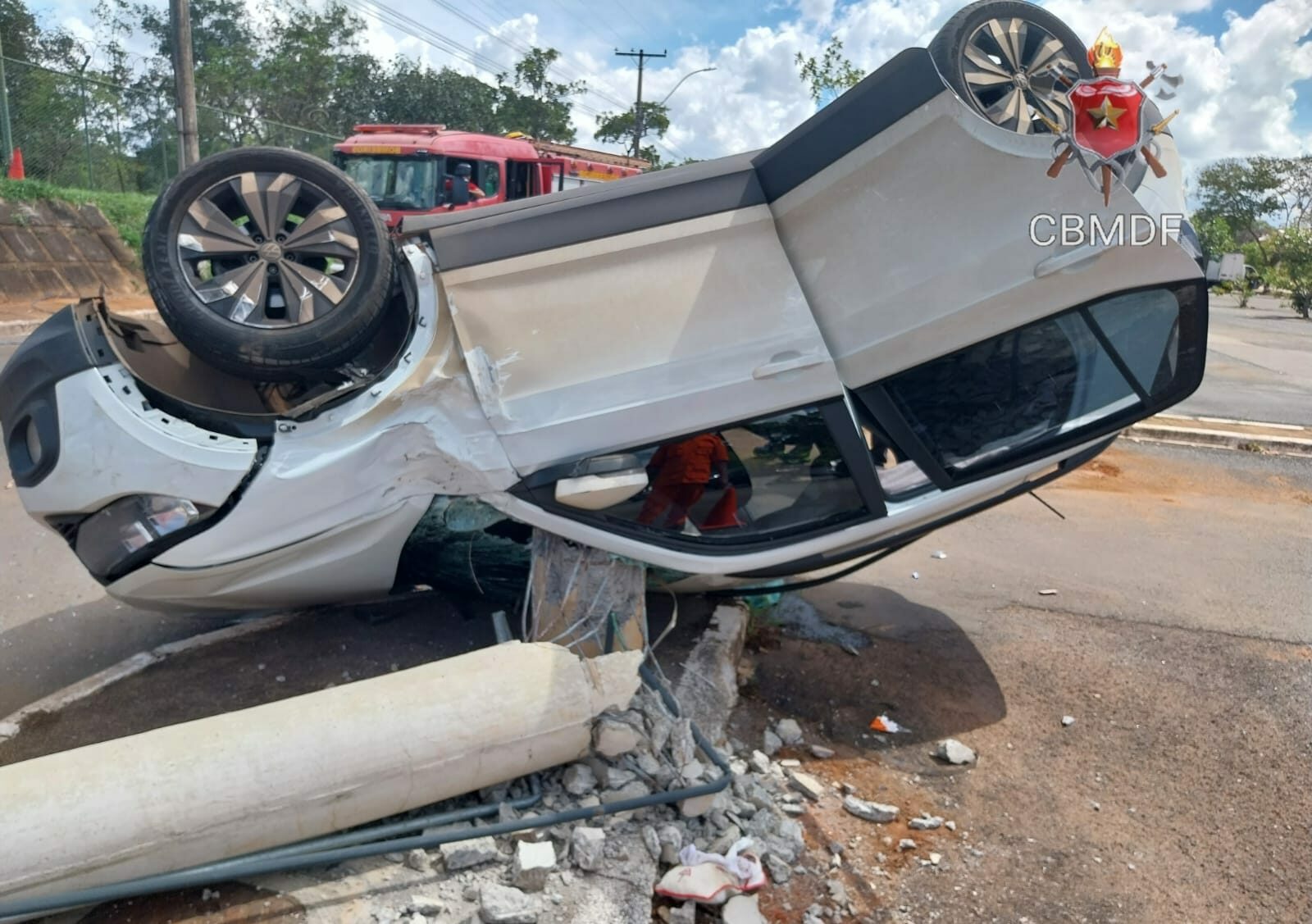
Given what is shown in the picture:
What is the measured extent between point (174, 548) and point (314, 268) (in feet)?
3.72

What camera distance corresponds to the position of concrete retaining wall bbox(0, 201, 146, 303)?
15086 millimetres

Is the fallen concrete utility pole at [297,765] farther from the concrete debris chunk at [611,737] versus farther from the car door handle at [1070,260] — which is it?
the car door handle at [1070,260]

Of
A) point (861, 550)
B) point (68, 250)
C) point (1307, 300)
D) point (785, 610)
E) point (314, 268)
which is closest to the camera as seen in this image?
point (314, 268)

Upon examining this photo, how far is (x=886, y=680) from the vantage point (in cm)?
463

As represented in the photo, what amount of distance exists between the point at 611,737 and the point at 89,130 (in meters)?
20.3

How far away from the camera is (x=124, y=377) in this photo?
141 inches

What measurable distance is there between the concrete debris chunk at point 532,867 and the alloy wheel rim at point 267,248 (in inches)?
78.1

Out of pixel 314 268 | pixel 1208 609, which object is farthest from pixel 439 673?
pixel 1208 609

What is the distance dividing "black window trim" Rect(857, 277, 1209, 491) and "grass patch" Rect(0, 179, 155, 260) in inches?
624

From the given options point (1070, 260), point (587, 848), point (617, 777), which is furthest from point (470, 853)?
point (1070, 260)

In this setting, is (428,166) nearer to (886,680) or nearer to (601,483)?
(886,680)

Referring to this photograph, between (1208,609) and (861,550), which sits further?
(1208,609)

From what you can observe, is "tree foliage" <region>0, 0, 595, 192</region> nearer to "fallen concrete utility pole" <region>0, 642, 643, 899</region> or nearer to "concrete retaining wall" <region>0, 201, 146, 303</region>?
"concrete retaining wall" <region>0, 201, 146, 303</region>

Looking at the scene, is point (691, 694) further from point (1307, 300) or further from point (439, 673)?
point (1307, 300)
